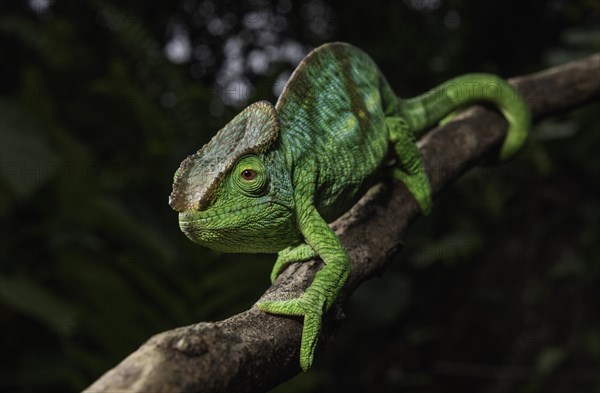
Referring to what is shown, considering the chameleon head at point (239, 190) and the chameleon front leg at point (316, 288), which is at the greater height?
the chameleon head at point (239, 190)

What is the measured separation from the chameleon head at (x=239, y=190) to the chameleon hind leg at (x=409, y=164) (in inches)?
19.4

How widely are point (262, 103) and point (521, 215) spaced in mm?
3047

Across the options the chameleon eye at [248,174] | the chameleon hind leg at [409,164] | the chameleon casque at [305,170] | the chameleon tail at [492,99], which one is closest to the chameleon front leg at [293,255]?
the chameleon casque at [305,170]

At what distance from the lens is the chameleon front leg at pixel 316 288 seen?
1.11m

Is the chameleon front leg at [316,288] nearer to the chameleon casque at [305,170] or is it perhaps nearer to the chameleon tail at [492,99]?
the chameleon casque at [305,170]

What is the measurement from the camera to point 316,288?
1.20 m

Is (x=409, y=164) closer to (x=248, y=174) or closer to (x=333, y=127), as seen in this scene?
(x=333, y=127)

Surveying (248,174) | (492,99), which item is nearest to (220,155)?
(248,174)

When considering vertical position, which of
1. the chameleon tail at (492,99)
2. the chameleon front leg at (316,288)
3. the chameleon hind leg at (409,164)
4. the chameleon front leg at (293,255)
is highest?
the chameleon front leg at (316,288)

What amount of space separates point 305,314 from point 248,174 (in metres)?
0.30

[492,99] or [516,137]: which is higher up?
[492,99]

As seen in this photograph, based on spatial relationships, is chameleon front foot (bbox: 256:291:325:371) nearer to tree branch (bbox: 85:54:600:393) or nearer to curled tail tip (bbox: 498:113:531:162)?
tree branch (bbox: 85:54:600:393)

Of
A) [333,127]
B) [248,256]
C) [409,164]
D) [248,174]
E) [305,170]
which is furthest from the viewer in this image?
[248,256]

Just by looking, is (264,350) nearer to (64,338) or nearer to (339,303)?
(339,303)
